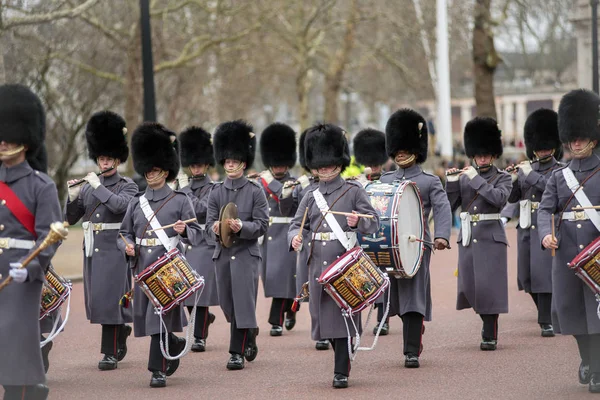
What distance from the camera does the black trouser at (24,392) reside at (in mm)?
7383

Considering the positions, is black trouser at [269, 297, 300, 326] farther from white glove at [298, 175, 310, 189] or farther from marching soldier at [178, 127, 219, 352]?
white glove at [298, 175, 310, 189]

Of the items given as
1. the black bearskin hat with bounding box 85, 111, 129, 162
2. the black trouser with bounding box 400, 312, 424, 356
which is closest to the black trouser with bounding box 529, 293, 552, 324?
the black trouser with bounding box 400, 312, 424, 356

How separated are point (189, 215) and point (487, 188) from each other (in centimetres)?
287

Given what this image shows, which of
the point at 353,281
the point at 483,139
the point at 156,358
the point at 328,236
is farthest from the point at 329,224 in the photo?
the point at 483,139

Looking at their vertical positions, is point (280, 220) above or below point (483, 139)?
below

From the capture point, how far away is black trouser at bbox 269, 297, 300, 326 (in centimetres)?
1243

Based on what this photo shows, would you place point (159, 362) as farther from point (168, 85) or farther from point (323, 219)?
point (168, 85)

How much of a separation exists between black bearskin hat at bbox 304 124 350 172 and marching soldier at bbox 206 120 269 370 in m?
0.94

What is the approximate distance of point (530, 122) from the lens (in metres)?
12.6

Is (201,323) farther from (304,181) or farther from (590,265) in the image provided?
(590,265)

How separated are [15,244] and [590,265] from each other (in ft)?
12.6

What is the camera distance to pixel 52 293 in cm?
948

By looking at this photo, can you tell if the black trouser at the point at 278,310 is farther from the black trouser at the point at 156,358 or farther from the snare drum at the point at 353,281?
the snare drum at the point at 353,281

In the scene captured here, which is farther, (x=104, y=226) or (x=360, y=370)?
(x=104, y=226)
